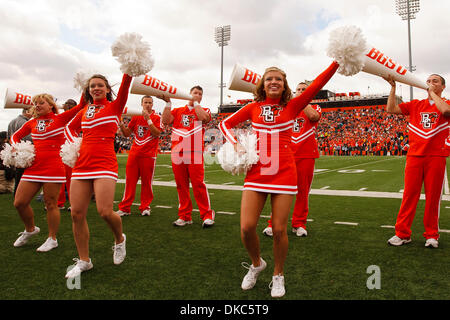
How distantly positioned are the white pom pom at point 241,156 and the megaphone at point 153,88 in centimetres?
145

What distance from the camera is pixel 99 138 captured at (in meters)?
3.12

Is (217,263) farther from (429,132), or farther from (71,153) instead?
(429,132)

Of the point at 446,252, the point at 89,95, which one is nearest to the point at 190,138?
the point at 89,95

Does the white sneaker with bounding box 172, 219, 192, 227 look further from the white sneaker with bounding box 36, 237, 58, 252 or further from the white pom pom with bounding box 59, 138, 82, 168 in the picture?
the white pom pom with bounding box 59, 138, 82, 168

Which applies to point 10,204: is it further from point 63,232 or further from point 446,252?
point 446,252

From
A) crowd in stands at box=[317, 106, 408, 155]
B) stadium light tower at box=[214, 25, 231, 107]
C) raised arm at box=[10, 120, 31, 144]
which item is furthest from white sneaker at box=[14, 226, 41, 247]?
stadium light tower at box=[214, 25, 231, 107]

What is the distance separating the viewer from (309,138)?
4.48 metres

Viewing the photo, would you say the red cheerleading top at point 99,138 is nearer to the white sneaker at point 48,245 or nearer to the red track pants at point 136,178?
the white sneaker at point 48,245

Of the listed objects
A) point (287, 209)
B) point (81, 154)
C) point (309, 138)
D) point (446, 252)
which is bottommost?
point (446, 252)

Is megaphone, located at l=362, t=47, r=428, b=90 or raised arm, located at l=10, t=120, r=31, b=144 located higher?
megaphone, located at l=362, t=47, r=428, b=90

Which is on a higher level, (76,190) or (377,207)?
(76,190)

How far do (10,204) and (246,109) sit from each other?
555cm

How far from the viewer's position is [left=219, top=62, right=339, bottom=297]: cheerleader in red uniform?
2.62m

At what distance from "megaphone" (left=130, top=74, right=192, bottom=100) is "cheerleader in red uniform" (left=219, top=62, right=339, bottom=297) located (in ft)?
4.41
